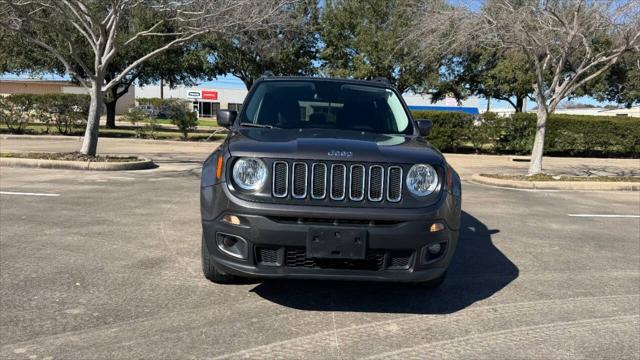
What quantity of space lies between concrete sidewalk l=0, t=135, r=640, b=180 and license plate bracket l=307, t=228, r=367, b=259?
10.4 meters

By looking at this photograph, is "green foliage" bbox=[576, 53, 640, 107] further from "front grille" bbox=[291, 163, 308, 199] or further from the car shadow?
"front grille" bbox=[291, 163, 308, 199]

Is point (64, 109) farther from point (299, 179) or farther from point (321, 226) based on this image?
point (321, 226)

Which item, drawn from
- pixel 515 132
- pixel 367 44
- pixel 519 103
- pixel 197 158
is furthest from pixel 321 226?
pixel 519 103

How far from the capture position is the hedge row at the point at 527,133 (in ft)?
67.6

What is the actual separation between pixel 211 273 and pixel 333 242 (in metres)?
1.34

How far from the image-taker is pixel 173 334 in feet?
11.8

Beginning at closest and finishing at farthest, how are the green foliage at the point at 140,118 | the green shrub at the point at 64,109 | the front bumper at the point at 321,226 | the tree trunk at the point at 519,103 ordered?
the front bumper at the point at 321,226 → the green shrub at the point at 64,109 → the green foliage at the point at 140,118 → the tree trunk at the point at 519,103

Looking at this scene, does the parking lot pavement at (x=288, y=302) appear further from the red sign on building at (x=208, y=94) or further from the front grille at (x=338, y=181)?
the red sign on building at (x=208, y=94)

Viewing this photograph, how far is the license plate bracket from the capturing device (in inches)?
142

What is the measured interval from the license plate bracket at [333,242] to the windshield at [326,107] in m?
1.46

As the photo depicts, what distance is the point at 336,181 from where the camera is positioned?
12.3 feet

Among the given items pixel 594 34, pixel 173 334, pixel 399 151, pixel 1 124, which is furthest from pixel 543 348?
pixel 1 124

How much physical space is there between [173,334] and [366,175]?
168 centimetres

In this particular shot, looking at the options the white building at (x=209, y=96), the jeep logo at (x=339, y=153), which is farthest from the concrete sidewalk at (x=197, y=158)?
the white building at (x=209, y=96)
